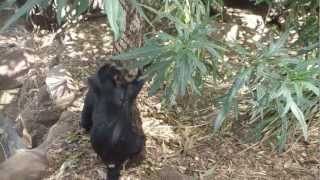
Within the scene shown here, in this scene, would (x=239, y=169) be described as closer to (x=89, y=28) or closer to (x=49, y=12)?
(x=89, y=28)

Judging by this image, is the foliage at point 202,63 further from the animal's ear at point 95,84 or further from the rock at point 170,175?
the rock at point 170,175

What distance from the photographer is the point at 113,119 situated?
2377 mm

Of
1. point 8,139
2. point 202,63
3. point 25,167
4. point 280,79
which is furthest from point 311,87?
point 8,139

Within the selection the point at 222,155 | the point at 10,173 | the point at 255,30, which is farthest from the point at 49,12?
the point at 222,155

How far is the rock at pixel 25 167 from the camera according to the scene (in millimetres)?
2674

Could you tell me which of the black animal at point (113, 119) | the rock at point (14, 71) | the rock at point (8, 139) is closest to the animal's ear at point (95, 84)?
the black animal at point (113, 119)

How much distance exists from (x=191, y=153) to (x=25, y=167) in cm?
83

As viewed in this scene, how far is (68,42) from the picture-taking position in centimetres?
389

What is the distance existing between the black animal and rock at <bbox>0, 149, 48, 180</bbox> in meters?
0.43

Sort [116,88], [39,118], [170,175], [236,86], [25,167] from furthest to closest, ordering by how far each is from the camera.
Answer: [39,118] < [25,167] < [170,175] < [116,88] < [236,86]

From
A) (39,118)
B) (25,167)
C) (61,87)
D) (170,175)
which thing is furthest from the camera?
(39,118)

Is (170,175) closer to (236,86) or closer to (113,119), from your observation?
(113,119)

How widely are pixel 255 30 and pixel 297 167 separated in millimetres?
1378

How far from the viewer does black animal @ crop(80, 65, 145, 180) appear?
2.32 m
